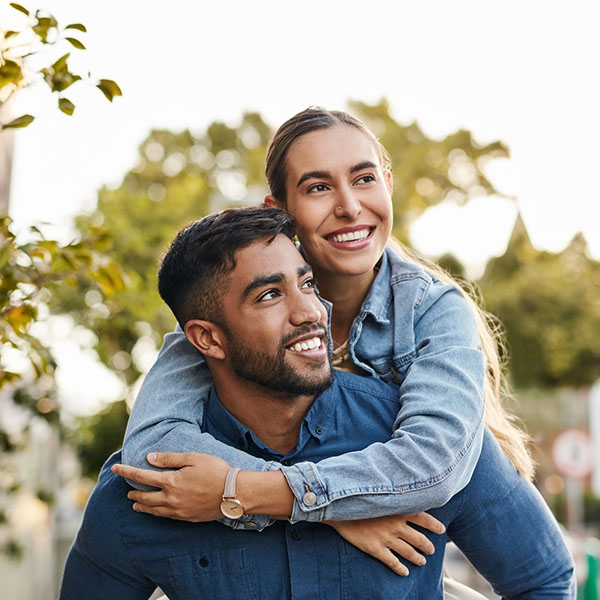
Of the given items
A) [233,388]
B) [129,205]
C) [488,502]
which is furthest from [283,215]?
[129,205]

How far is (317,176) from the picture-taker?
3.00 metres

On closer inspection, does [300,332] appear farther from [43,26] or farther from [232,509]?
[43,26]

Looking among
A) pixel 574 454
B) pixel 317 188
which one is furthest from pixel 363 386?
pixel 574 454

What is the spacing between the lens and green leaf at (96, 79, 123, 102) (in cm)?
273

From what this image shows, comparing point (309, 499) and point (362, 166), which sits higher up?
point (362, 166)

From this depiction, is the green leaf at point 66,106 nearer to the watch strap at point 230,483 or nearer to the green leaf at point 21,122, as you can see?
the green leaf at point 21,122

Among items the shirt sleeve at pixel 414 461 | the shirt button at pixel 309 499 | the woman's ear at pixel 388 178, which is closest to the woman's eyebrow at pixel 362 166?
the woman's ear at pixel 388 178

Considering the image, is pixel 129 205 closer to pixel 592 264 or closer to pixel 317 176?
pixel 317 176

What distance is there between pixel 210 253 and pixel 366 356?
652mm

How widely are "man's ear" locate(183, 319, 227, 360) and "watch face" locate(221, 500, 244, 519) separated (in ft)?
1.51

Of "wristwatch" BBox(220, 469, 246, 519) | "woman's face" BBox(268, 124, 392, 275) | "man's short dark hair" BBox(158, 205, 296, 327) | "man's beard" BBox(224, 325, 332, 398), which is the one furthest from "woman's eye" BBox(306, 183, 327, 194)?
"wristwatch" BBox(220, 469, 246, 519)

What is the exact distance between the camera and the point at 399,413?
256cm

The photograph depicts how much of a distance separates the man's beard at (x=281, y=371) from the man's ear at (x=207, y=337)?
83mm

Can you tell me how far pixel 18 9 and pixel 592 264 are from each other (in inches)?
1163
